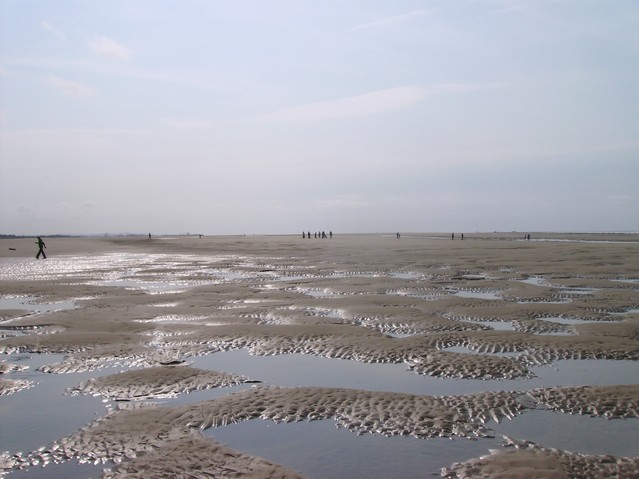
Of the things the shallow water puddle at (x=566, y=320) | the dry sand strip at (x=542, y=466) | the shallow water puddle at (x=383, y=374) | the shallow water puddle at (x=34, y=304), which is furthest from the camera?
the shallow water puddle at (x=34, y=304)

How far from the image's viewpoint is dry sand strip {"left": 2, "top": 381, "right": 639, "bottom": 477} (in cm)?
560

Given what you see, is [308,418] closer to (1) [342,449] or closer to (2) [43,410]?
(1) [342,449]

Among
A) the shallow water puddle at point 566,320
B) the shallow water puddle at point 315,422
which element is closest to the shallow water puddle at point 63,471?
the shallow water puddle at point 315,422

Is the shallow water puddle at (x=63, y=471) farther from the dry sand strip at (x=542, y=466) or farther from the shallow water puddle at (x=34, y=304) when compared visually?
the shallow water puddle at (x=34, y=304)

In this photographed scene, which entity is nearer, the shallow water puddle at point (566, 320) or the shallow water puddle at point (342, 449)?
the shallow water puddle at point (342, 449)

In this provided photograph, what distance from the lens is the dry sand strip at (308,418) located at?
5.60 meters

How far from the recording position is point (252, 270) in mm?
30047

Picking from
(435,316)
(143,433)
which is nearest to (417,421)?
(143,433)

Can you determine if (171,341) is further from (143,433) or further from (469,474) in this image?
(469,474)

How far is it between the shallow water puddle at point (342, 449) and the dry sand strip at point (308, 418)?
0.20m

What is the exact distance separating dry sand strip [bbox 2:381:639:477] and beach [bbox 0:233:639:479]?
28 millimetres

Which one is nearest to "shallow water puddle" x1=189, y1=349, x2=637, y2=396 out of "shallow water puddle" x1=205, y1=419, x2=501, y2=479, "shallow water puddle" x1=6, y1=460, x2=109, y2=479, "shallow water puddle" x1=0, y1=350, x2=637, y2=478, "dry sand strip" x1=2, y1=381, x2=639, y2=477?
"shallow water puddle" x1=0, y1=350, x2=637, y2=478

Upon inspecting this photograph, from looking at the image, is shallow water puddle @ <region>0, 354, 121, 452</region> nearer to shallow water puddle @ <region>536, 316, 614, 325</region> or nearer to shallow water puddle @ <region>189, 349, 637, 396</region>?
shallow water puddle @ <region>189, 349, 637, 396</region>

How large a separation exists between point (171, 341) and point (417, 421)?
22.4 ft
